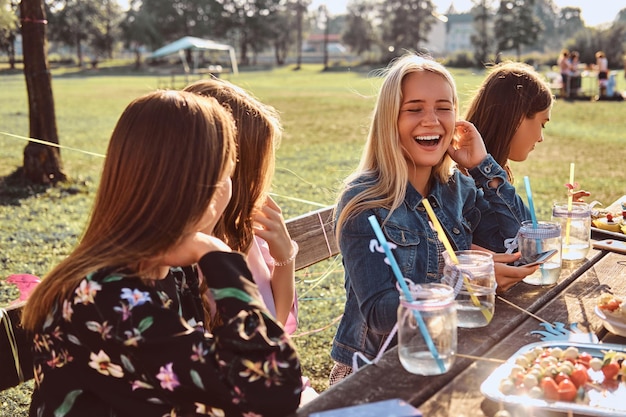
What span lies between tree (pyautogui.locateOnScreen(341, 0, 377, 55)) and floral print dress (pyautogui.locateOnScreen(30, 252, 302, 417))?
81851mm

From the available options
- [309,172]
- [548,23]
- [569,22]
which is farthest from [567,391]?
[548,23]

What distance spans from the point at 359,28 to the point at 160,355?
82.9 metres

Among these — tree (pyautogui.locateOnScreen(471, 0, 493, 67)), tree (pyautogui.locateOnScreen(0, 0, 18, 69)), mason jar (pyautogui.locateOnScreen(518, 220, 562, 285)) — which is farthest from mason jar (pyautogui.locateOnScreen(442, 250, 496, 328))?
tree (pyautogui.locateOnScreen(471, 0, 493, 67))

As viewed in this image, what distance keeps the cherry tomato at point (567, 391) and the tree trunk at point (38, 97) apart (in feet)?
26.2

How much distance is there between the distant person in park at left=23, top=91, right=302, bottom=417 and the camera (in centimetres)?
157

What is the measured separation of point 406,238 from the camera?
8.30 feet

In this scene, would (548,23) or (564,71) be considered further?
(548,23)

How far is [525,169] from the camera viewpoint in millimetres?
11766

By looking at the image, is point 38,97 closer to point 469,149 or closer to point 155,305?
point 469,149

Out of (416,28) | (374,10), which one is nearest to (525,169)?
(416,28)

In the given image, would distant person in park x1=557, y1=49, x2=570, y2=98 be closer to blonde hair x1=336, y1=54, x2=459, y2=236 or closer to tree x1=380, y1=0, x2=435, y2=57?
blonde hair x1=336, y1=54, x2=459, y2=236

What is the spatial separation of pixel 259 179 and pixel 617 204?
2.35 meters

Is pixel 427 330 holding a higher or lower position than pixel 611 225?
higher

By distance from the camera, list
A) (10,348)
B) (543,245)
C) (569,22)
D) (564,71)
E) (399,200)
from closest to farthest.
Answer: (10,348), (543,245), (399,200), (564,71), (569,22)
